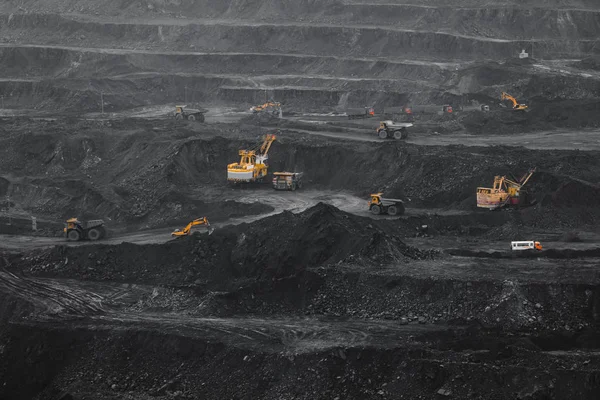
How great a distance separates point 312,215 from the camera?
39.2 metres

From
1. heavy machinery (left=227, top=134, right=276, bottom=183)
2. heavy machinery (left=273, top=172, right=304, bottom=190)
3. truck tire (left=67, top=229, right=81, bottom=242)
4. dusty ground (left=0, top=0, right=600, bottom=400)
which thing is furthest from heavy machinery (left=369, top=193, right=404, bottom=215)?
truck tire (left=67, top=229, right=81, bottom=242)

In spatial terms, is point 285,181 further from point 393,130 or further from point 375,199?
point 393,130

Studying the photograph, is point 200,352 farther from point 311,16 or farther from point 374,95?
point 311,16

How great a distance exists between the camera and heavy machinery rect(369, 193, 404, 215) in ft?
150

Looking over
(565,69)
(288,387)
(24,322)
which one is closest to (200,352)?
(288,387)

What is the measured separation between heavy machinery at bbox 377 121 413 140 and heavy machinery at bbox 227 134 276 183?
296 inches

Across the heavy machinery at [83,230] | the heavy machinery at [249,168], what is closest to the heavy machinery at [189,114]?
the heavy machinery at [249,168]

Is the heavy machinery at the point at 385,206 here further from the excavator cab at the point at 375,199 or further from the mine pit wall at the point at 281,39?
the mine pit wall at the point at 281,39

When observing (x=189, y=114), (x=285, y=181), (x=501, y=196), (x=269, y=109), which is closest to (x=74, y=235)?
(x=285, y=181)

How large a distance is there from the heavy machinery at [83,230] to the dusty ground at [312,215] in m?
0.82

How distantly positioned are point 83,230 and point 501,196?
1933 cm

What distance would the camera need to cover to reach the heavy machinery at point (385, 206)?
45625mm

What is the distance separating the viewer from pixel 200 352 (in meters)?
32.2

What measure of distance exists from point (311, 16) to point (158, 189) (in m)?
44.6
